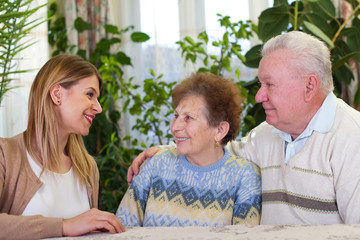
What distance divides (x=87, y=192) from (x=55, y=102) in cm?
43

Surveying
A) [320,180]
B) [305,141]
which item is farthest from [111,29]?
[320,180]

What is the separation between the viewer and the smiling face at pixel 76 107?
1.87m

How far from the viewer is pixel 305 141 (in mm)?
1870

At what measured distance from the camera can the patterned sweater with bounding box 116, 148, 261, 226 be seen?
6.25ft

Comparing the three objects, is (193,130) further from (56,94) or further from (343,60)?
(343,60)

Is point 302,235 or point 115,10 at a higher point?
point 115,10

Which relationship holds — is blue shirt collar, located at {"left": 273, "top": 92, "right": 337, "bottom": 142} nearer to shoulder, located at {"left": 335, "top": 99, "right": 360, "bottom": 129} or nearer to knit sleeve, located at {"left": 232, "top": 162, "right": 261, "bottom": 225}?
shoulder, located at {"left": 335, "top": 99, "right": 360, "bottom": 129}

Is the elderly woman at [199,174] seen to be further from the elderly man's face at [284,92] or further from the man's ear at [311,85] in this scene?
the man's ear at [311,85]

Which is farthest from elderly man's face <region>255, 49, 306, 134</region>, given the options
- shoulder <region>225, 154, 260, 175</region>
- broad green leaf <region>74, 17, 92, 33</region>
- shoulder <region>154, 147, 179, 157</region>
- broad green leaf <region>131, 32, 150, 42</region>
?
broad green leaf <region>74, 17, 92, 33</region>

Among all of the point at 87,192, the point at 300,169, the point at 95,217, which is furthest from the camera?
the point at 87,192

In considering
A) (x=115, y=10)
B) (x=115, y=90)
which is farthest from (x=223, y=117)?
(x=115, y=10)

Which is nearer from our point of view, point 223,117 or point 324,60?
point 324,60

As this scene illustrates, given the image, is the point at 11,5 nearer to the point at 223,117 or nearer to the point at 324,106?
the point at 223,117

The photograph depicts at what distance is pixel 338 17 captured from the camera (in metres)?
3.23
